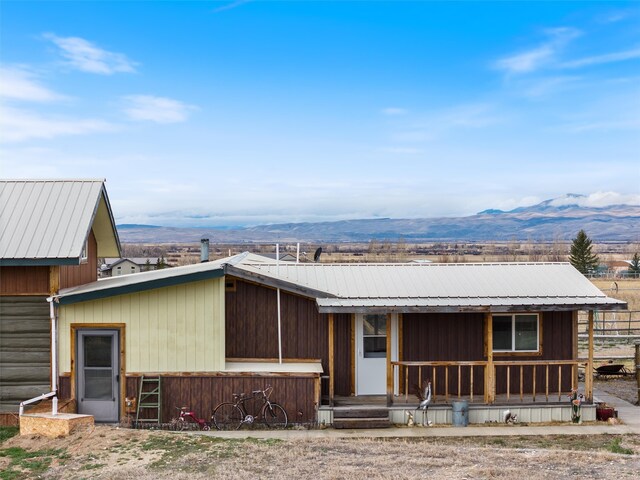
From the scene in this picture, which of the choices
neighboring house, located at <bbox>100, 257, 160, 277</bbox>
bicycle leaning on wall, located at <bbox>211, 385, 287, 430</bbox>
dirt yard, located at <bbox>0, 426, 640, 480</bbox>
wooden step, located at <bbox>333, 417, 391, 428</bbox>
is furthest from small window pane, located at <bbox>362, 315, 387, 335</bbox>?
neighboring house, located at <bbox>100, 257, 160, 277</bbox>

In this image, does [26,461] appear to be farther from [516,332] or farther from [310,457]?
[516,332]

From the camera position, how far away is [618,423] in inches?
545

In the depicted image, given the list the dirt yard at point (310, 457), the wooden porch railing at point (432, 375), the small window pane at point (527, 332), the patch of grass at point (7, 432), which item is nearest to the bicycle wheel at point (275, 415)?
the dirt yard at point (310, 457)

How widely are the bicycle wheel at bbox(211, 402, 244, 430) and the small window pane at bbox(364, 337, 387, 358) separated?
11.0 feet

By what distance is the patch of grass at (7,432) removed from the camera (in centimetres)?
1265

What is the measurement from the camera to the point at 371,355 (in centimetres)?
1506

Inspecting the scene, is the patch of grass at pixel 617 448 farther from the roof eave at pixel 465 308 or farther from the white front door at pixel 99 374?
the white front door at pixel 99 374

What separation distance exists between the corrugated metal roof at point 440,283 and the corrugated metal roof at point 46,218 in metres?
3.72

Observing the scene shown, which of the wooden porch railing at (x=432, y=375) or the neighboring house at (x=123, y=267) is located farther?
the neighboring house at (x=123, y=267)

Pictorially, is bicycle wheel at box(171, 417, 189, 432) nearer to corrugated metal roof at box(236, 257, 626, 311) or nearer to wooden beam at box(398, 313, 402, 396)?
corrugated metal roof at box(236, 257, 626, 311)

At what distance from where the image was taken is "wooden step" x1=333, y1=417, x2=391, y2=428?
1345cm

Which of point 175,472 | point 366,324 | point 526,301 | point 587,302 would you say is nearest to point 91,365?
point 175,472

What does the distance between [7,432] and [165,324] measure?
150 inches

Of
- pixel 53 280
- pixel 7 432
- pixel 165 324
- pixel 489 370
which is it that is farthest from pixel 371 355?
pixel 7 432
